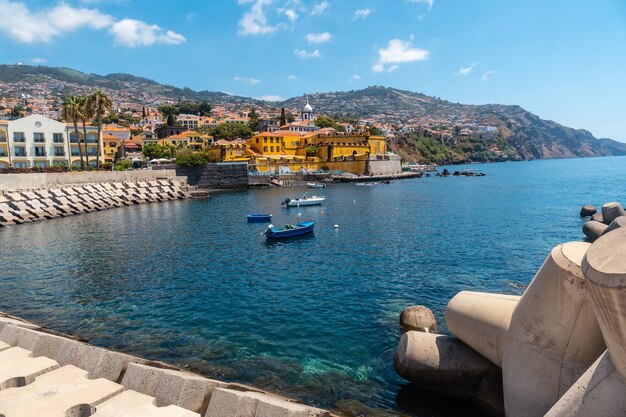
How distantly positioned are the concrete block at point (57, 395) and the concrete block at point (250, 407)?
2.27 m

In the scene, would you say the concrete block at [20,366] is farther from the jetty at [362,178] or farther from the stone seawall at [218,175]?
the jetty at [362,178]

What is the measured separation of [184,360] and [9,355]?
4197 millimetres

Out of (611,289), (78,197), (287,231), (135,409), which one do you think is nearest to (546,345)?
(611,289)

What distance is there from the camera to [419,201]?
53.0 m

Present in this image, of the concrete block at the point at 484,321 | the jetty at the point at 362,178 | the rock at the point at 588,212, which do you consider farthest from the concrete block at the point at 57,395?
the jetty at the point at 362,178

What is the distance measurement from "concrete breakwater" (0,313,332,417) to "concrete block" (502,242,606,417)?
3562 mm

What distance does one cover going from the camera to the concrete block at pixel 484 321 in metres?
8.45

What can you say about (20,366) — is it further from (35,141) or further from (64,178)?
(35,141)

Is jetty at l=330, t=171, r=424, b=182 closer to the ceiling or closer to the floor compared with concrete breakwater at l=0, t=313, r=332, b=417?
closer to the ceiling

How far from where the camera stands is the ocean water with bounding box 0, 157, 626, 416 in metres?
11.3

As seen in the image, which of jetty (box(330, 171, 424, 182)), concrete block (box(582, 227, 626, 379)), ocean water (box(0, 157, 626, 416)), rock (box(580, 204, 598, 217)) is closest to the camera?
concrete block (box(582, 227, 626, 379))

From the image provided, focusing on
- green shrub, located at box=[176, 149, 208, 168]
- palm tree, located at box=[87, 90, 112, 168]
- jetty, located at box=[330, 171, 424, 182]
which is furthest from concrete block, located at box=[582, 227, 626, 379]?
jetty, located at box=[330, 171, 424, 182]

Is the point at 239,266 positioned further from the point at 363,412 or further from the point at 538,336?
the point at 538,336

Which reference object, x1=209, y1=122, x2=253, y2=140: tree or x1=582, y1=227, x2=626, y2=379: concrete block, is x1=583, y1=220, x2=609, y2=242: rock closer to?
x1=582, y1=227, x2=626, y2=379: concrete block
